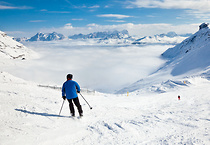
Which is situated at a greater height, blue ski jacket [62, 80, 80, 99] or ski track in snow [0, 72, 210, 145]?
blue ski jacket [62, 80, 80, 99]

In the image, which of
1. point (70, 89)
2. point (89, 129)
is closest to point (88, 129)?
point (89, 129)

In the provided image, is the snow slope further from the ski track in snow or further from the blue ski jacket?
the blue ski jacket

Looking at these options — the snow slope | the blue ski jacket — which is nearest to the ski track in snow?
the snow slope

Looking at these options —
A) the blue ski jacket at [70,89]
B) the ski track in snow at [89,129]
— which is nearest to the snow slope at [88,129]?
the ski track in snow at [89,129]

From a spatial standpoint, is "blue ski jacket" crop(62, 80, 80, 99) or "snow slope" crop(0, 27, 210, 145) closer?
"snow slope" crop(0, 27, 210, 145)

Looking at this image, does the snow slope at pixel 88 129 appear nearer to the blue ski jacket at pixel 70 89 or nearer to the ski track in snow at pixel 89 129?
the ski track in snow at pixel 89 129

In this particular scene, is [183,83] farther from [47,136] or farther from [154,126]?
[47,136]

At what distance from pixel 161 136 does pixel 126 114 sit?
2862 millimetres

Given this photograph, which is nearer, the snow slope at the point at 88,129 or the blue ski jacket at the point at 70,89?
the snow slope at the point at 88,129

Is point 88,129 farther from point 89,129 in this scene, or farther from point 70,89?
point 70,89

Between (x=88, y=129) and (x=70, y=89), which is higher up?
(x=70, y=89)

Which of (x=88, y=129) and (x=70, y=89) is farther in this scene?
(x=70, y=89)

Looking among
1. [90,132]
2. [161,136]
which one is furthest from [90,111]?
[161,136]

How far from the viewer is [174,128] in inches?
228
